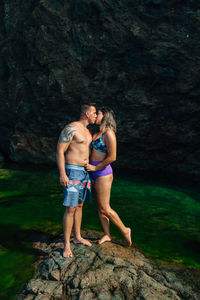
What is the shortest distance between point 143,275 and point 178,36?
6783mm

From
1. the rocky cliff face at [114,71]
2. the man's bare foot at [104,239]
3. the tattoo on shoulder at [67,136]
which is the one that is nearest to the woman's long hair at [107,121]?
the tattoo on shoulder at [67,136]

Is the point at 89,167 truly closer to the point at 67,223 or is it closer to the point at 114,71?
the point at 67,223

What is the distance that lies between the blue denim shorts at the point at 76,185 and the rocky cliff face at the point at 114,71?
18.6ft

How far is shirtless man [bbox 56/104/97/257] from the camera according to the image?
10.2ft

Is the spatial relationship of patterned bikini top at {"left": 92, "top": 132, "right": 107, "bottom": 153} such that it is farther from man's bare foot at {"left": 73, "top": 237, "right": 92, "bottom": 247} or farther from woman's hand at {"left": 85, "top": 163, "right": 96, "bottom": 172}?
man's bare foot at {"left": 73, "top": 237, "right": 92, "bottom": 247}

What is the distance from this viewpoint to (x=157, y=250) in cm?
360

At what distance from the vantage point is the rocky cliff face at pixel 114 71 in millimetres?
7160

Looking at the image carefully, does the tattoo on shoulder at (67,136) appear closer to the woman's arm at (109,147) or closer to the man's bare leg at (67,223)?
the woman's arm at (109,147)

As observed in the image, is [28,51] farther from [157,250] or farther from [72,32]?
[157,250]

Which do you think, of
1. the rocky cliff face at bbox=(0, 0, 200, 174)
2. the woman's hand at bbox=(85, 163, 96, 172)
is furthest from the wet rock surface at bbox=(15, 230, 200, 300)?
the rocky cliff face at bbox=(0, 0, 200, 174)

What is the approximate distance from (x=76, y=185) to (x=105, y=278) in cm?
117

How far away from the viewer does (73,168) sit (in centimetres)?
320

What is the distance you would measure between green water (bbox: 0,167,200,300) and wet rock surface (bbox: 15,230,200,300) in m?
0.30

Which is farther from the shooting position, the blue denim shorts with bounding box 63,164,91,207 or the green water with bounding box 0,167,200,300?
the green water with bounding box 0,167,200,300
